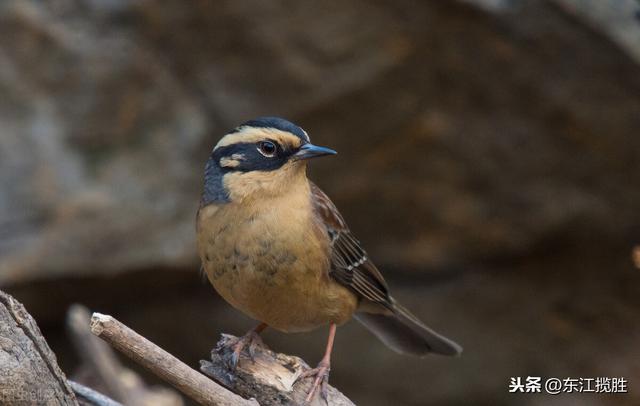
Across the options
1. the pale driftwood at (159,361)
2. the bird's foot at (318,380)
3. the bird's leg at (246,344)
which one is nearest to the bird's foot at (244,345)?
the bird's leg at (246,344)

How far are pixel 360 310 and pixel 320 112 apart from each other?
7.11 ft

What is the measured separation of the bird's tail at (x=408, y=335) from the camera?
5.99 metres

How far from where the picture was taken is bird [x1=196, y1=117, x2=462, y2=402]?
198 inches

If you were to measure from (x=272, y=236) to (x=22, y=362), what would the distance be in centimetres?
150

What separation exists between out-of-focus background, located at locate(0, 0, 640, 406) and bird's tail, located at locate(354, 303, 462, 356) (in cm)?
201

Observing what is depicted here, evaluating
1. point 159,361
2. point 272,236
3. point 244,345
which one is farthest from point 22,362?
point 272,236

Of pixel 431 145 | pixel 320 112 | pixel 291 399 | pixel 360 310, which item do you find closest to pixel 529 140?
pixel 431 145

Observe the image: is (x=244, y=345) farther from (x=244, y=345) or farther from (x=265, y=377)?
(x=265, y=377)

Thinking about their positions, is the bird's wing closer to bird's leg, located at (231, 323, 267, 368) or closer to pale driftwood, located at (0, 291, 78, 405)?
bird's leg, located at (231, 323, 267, 368)

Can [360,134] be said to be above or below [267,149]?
above

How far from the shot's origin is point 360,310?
19.5 ft

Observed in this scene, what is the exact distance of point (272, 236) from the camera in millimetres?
5043

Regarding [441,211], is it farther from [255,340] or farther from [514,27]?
[255,340]

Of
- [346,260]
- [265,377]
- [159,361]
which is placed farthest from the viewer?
[346,260]
